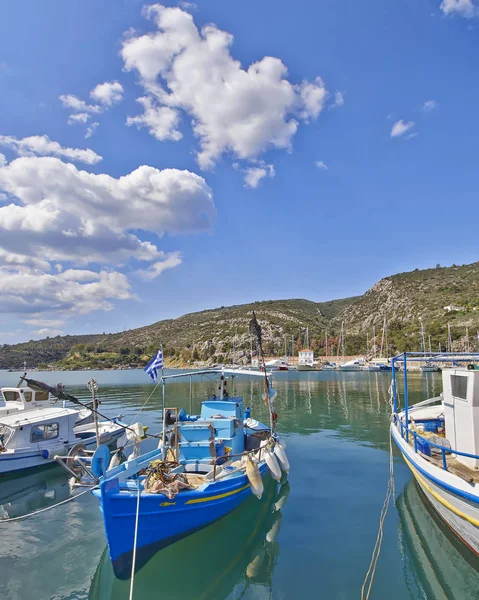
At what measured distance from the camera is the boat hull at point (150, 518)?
8.70m

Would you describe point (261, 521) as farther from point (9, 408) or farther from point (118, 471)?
point (9, 408)

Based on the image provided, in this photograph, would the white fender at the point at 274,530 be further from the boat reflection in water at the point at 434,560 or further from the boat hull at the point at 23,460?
the boat hull at the point at 23,460

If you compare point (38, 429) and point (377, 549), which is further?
point (38, 429)

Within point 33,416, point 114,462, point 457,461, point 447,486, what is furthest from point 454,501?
point 33,416

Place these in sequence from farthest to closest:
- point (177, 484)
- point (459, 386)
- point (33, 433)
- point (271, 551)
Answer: point (33, 433)
point (459, 386)
point (271, 551)
point (177, 484)

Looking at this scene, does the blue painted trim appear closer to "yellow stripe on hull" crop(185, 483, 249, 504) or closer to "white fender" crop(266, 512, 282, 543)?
"white fender" crop(266, 512, 282, 543)

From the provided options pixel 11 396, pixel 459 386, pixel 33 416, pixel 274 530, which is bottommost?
pixel 274 530

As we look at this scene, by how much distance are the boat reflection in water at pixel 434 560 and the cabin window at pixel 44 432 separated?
18.0 m

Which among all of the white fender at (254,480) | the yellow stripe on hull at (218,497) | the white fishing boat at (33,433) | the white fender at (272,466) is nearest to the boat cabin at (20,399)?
the white fishing boat at (33,433)

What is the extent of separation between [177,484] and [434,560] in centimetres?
721

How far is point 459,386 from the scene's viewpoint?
12.0 metres

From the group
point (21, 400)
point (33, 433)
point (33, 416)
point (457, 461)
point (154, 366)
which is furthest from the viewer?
point (21, 400)

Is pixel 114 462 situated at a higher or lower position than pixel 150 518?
higher

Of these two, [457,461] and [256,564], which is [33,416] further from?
[457,461]
